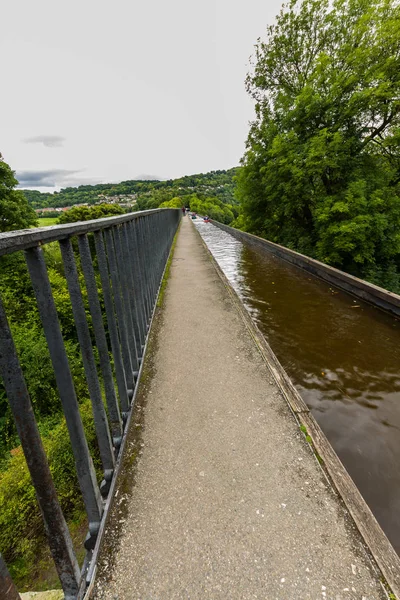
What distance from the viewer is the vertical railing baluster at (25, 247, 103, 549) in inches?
43.2

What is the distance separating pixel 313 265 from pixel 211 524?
7684 millimetres

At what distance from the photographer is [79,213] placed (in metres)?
22.2

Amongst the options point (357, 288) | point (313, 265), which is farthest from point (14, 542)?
point (313, 265)

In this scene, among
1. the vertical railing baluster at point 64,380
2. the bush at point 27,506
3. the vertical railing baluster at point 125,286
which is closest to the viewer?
the vertical railing baluster at point 64,380

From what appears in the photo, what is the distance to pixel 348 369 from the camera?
3836mm

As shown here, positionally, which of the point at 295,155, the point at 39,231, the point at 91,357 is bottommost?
the point at 91,357

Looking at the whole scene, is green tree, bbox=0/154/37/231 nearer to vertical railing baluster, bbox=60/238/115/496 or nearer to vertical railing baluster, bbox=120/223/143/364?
vertical railing baluster, bbox=120/223/143/364

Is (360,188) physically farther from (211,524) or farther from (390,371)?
(211,524)

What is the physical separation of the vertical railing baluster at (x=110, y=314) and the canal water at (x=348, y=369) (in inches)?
86.0

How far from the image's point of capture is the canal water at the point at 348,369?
2.46 meters

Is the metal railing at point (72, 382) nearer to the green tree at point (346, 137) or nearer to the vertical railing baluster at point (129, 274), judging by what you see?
the vertical railing baluster at point (129, 274)

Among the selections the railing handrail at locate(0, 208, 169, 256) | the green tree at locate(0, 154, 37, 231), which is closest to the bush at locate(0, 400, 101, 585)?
the railing handrail at locate(0, 208, 169, 256)

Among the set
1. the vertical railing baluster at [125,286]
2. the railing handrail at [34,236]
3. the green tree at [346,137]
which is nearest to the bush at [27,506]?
the vertical railing baluster at [125,286]

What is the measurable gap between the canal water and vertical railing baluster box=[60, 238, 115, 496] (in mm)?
2116
